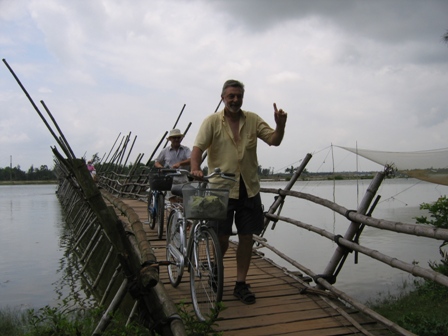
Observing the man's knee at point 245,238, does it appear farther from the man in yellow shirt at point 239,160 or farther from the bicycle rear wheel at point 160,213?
the bicycle rear wheel at point 160,213

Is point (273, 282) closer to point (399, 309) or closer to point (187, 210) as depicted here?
point (187, 210)

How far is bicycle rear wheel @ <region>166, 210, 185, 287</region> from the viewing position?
3555 millimetres

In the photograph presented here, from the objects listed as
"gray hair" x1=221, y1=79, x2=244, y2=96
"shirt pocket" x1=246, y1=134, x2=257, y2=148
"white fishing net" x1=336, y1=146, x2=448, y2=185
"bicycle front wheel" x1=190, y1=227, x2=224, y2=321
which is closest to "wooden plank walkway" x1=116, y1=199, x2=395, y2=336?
"bicycle front wheel" x1=190, y1=227, x2=224, y2=321

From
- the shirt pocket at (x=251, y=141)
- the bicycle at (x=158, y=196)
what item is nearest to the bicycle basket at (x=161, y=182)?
the bicycle at (x=158, y=196)

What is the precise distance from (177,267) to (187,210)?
36.8 inches

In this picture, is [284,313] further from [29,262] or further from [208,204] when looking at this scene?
[29,262]

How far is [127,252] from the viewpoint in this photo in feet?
8.56

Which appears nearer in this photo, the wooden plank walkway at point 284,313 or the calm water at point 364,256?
the wooden plank walkway at point 284,313

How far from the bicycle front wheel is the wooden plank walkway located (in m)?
0.10

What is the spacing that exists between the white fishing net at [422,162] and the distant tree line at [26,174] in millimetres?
61506

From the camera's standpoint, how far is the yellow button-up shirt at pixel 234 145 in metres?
3.32

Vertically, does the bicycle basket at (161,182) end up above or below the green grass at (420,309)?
above

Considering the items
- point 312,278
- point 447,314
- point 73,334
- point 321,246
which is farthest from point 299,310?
point 321,246

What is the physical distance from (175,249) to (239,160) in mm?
967
